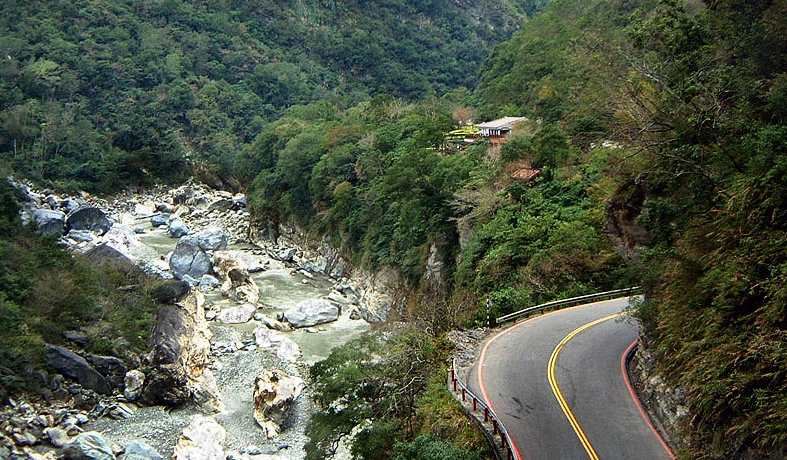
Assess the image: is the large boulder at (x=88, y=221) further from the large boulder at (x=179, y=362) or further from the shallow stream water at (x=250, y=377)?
the large boulder at (x=179, y=362)

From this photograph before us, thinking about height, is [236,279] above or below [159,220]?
above

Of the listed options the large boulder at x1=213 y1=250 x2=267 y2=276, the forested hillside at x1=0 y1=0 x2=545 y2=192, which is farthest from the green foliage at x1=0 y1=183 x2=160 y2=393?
the forested hillside at x1=0 y1=0 x2=545 y2=192

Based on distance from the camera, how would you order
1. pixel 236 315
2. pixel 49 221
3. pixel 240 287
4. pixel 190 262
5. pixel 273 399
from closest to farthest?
pixel 273 399, pixel 236 315, pixel 240 287, pixel 190 262, pixel 49 221

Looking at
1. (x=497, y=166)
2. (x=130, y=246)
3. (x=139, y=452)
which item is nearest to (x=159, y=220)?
(x=130, y=246)

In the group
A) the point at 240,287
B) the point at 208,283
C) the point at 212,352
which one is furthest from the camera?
the point at 208,283

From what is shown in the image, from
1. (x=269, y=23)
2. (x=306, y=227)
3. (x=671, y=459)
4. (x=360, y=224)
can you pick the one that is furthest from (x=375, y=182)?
(x=269, y=23)

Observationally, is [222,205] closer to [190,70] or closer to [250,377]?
[190,70]
